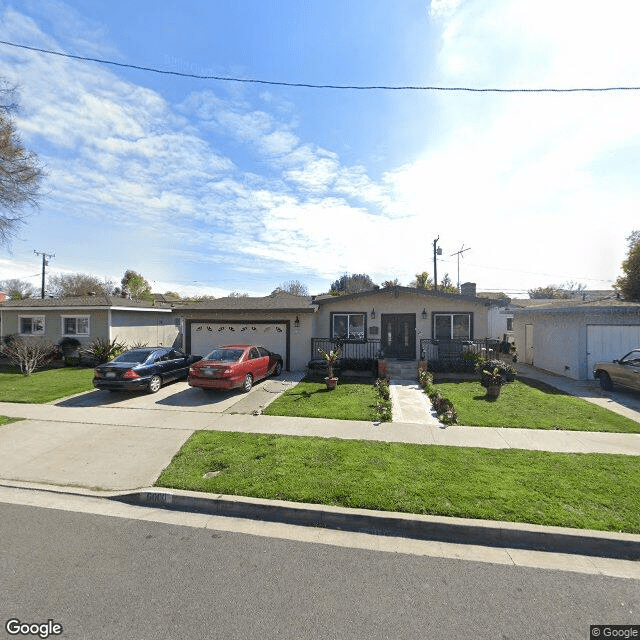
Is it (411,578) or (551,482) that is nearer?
(411,578)

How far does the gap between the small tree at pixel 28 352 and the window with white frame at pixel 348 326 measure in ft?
42.3

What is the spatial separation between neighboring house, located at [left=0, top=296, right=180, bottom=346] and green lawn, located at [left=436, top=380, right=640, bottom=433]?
1641 cm

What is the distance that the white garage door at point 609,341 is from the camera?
13.0 m

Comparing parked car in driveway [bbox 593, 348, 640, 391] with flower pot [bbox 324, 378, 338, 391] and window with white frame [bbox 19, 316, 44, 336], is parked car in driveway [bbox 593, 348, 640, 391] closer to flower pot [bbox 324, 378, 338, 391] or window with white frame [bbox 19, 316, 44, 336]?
flower pot [bbox 324, 378, 338, 391]

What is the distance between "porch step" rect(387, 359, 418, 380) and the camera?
13500mm

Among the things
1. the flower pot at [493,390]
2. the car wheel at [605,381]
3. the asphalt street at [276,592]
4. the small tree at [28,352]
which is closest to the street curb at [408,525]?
the asphalt street at [276,592]

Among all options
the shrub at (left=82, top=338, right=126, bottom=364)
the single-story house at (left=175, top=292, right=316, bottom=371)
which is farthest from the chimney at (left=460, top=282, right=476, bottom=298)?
the shrub at (left=82, top=338, right=126, bottom=364)

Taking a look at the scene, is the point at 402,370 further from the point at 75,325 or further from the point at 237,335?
the point at 75,325

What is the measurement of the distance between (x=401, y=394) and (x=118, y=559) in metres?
8.60

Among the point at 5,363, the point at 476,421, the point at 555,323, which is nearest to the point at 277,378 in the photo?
the point at 476,421

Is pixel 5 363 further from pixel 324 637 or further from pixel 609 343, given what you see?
pixel 609 343

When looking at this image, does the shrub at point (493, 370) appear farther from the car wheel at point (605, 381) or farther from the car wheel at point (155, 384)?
the car wheel at point (155, 384)

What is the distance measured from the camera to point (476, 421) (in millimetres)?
8000

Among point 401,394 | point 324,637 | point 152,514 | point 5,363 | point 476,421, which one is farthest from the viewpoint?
point 5,363
